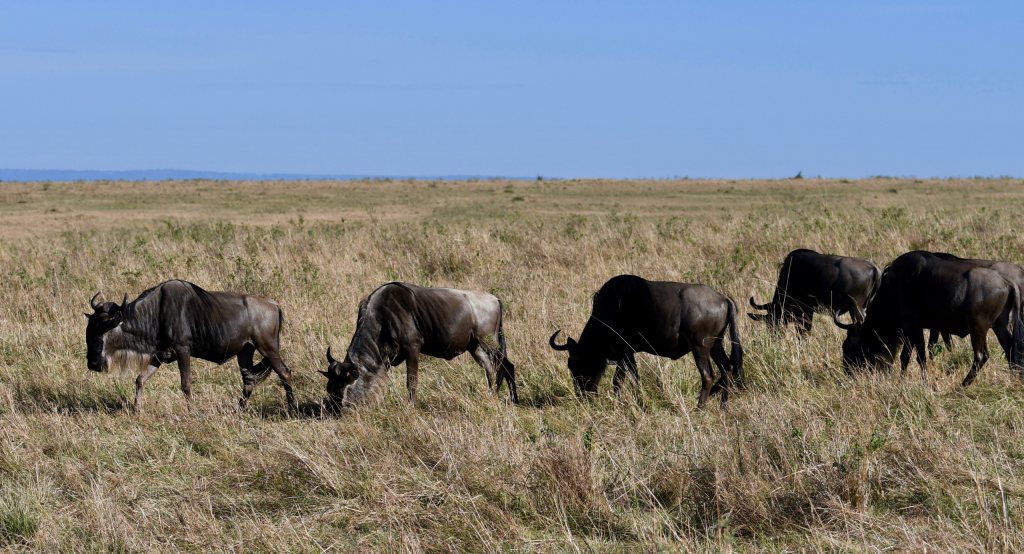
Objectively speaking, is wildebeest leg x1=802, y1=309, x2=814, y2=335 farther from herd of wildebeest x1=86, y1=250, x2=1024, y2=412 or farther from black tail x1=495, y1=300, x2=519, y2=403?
black tail x1=495, y1=300, x2=519, y2=403

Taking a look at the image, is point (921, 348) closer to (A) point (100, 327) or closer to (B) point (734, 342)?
(B) point (734, 342)

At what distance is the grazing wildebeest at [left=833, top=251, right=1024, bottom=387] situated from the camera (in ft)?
20.5

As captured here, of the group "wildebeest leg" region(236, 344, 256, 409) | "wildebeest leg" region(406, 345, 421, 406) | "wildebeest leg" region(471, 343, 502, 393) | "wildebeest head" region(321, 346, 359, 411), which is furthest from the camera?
"wildebeest leg" region(471, 343, 502, 393)

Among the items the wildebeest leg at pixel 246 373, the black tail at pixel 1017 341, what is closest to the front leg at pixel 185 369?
the wildebeest leg at pixel 246 373

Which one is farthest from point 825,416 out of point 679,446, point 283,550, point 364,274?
point 364,274

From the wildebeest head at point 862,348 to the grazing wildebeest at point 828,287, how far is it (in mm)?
1387

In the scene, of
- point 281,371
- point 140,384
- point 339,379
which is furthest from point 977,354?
point 140,384

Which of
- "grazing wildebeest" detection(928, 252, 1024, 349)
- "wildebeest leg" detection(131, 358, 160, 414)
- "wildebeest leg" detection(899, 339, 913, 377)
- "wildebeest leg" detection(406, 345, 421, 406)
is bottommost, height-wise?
"wildebeest leg" detection(131, 358, 160, 414)

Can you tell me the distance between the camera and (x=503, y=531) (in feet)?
13.8

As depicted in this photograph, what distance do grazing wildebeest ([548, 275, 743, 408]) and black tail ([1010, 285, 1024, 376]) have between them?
202cm

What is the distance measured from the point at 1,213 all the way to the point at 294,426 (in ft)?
84.9

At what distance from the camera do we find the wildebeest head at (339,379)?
6117 millimetres

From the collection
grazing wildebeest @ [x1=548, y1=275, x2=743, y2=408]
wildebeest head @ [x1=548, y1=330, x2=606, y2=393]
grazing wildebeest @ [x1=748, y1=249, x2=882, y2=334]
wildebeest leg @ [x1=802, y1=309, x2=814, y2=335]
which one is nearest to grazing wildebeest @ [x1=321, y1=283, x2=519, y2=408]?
wildebeest head @ [x1=548, y1=330, x2=606, y2=393]

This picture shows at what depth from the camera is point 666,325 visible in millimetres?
6238
